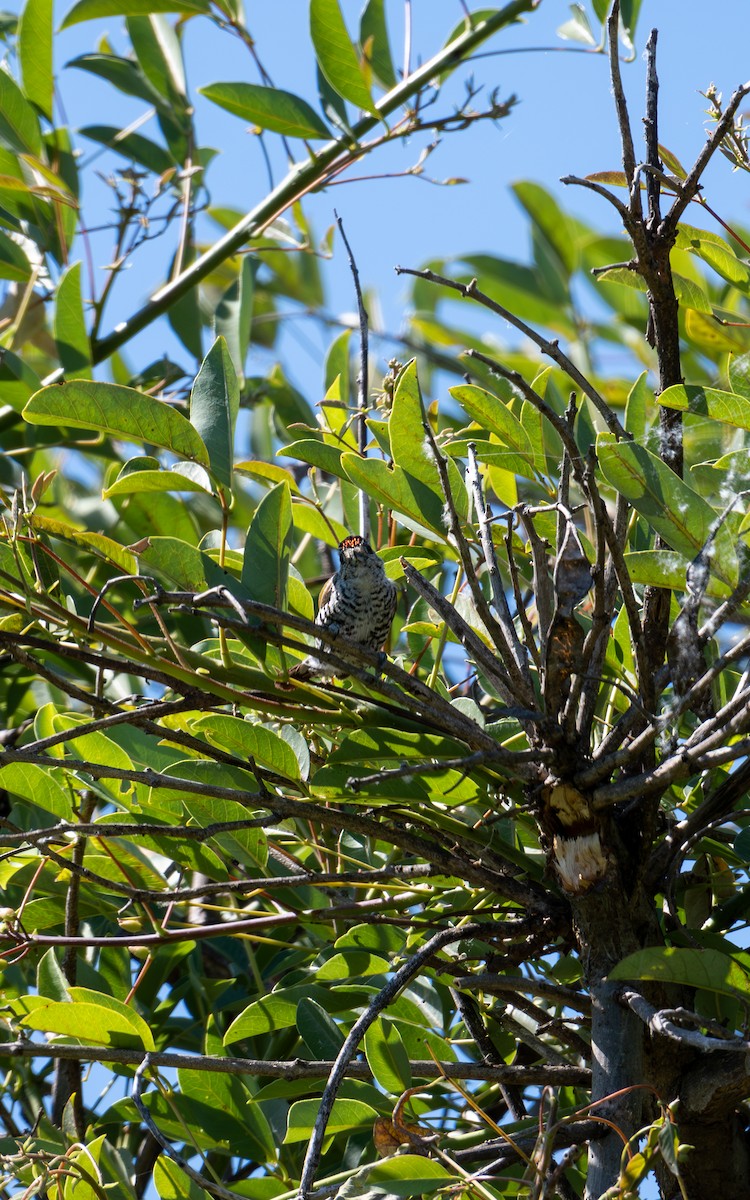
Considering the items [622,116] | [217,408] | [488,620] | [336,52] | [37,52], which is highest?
[37,52]

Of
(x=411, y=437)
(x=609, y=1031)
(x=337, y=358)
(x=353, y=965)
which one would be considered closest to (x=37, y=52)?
(x=337, y=358)

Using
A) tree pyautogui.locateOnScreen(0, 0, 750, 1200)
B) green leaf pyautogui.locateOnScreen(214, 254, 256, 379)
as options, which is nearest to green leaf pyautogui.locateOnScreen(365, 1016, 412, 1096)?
tree pyautogui.locateOnScreen(0, 0, 750, 1200)

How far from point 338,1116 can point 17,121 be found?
171 cm

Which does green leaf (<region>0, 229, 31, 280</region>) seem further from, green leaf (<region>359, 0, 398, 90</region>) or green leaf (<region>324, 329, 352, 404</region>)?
green leaf (<region>359, 0, 398, 90</region>)

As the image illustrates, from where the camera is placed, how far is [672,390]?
1230 millimetres

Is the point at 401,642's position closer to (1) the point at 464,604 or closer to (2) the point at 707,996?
(1) the point at 464,604

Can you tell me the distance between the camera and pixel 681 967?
1.13m

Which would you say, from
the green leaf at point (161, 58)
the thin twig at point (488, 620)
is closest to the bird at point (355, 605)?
the thin twig at point (488, 620)

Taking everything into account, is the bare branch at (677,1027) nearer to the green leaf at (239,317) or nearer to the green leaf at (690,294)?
the green leaf at (690,294)

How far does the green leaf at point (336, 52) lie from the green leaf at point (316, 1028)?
135 centimetres

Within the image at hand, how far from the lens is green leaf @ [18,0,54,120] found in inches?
85.7

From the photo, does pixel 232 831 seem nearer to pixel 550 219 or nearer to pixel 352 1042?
pixel 352 1042

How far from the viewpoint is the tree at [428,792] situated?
115 centimetres

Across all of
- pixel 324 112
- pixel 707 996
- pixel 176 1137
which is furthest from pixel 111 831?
pixel 324 112
